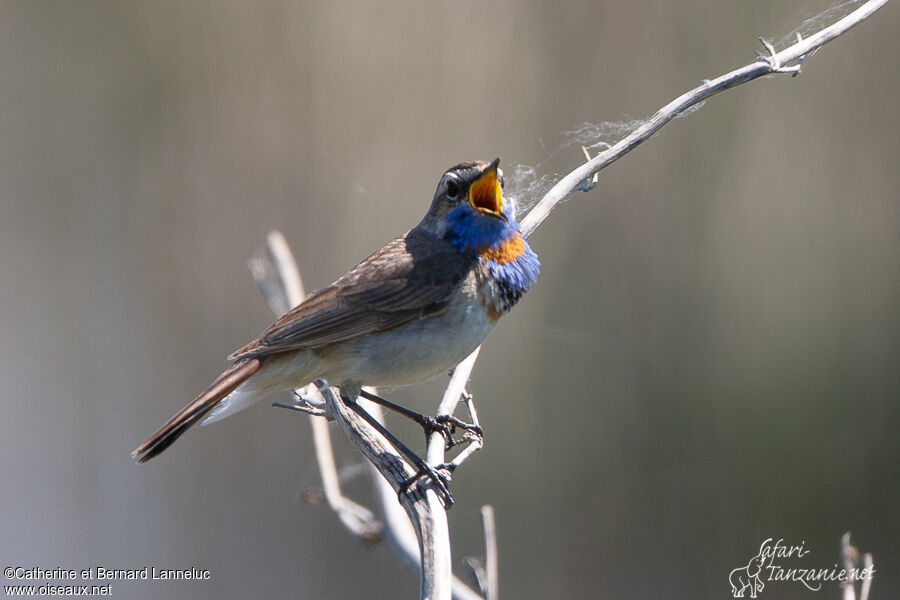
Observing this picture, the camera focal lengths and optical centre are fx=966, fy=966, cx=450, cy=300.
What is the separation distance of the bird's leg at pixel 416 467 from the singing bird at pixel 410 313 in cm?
4

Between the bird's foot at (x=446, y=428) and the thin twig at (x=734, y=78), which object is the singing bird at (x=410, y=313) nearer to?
the bird's foot at (x=446, y=428)

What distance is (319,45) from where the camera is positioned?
4.96 m

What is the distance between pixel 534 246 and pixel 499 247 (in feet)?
5.15

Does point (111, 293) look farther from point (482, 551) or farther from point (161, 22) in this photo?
point (482, 551)

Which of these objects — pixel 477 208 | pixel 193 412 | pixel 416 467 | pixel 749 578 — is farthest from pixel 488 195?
pixel 749 578

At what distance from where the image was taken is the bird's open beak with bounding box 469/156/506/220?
3.04 m

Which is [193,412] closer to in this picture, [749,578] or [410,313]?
[410,313]

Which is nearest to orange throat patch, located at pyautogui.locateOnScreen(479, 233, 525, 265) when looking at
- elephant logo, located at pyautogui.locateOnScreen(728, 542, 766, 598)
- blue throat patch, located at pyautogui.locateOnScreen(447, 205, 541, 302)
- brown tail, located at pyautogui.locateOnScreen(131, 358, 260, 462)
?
blue throat patch, located at pyautogui.locateOnScreen(447, 205, 541, 302)

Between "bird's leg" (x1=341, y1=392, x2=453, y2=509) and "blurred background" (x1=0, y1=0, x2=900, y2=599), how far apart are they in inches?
65.1

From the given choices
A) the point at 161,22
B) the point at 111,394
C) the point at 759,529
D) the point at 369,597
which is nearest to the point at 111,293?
the point at 111,394

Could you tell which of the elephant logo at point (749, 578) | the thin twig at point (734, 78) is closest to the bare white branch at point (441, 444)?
the thin twig at point (734, 78)

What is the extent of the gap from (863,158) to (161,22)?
355 cm

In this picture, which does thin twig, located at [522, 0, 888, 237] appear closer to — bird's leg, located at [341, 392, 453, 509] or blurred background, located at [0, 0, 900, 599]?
bird's leg, located at [341, 392, 453, 509]

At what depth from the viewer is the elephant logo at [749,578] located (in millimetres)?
4199
